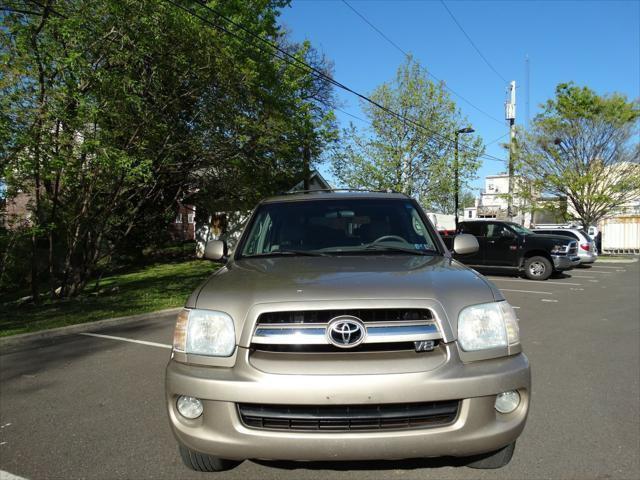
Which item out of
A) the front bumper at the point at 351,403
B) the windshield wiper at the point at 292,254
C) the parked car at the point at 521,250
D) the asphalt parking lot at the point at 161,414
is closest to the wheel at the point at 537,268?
the parked car at the point at 521,250

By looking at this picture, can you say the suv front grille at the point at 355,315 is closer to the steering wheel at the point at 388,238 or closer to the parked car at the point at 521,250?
the steering wheel at the point at 388,238

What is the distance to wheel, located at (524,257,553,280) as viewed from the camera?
15.8 metres

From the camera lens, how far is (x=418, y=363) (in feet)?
7.78

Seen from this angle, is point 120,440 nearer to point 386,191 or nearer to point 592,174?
point 386,191

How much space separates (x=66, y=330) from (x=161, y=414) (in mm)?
4744

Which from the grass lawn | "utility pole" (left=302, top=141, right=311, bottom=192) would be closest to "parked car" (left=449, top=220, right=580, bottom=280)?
"utility pole" (left=302, top=141, right=311, bottom=192)

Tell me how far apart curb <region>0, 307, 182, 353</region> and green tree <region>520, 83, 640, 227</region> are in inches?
955

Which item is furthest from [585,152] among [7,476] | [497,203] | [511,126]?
[497,203]

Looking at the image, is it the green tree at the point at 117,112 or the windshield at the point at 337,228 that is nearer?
the windshield at the point at 337,228

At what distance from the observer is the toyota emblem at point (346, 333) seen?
2385 mm

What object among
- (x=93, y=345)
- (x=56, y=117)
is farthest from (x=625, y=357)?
(x=56, y=117)

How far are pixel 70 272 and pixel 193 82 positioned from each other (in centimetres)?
574

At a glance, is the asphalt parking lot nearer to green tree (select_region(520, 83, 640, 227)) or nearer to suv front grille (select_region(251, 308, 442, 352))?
suv front grille (select_region(251, 308, 442, 352))

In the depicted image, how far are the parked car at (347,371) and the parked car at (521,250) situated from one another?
541 inches
